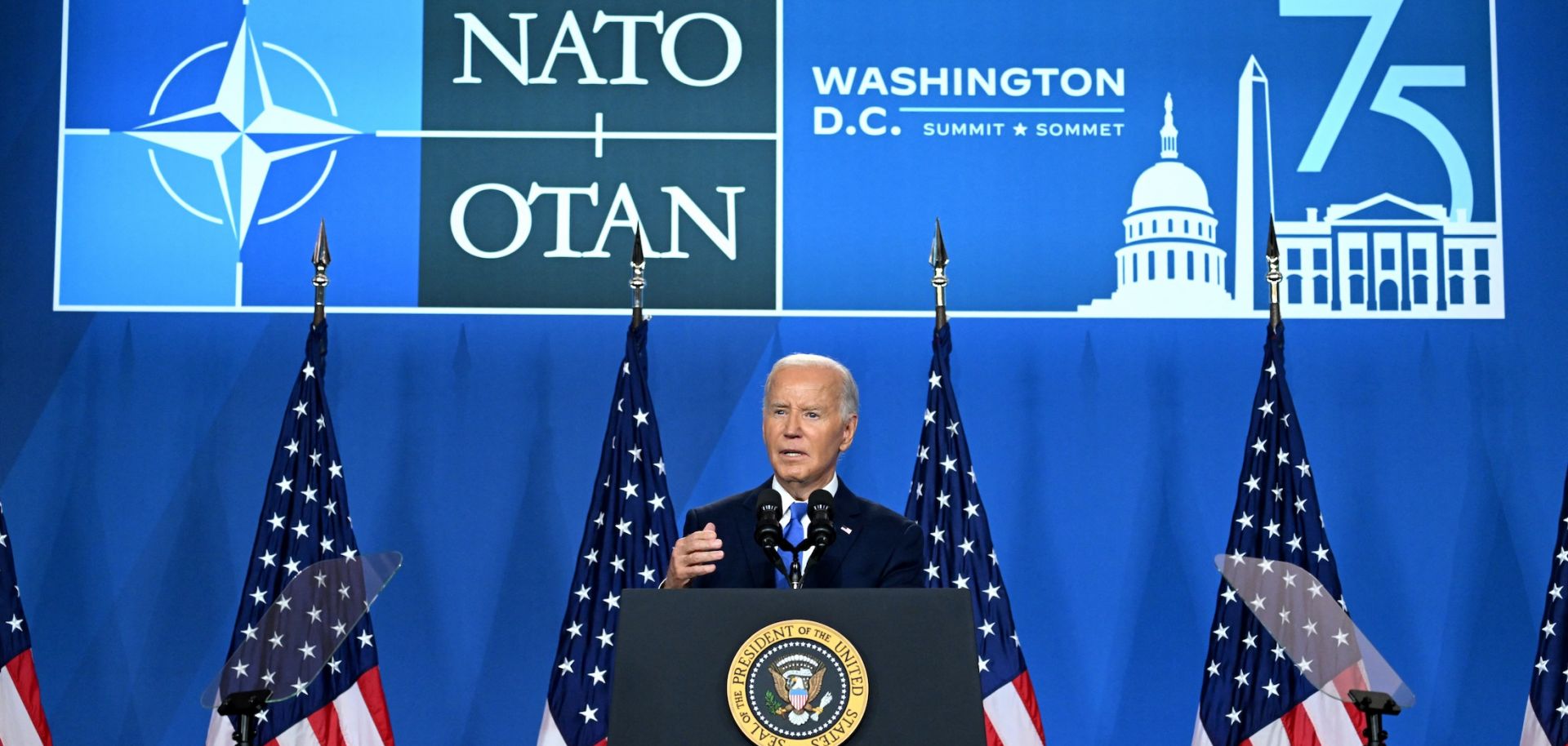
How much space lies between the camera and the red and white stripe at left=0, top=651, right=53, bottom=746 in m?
5.09

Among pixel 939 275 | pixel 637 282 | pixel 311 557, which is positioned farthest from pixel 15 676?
pixel 939 275

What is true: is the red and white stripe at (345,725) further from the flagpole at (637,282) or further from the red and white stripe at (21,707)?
the flagpole at (637,282)

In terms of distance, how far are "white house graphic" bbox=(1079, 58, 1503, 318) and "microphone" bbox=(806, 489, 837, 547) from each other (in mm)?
3632

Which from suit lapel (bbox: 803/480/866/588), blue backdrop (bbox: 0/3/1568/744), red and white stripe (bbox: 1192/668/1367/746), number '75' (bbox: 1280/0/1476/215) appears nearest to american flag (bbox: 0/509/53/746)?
blue backdrop (bbox: 0/3/1568/744)

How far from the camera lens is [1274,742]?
16.8 feet

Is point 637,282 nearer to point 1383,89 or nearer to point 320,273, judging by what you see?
point 320,273

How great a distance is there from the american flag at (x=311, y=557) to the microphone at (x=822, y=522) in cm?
321

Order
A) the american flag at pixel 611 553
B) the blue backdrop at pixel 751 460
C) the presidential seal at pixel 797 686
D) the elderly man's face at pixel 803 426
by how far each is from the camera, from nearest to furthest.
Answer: the presidential seal at pixel 797 686 → the elderly man's face at pixel 803 426 → the american flag at pixel 611 553 → the blue backdrop at pixel 751 460

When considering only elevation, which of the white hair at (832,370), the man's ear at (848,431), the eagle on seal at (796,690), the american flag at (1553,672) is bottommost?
the american flag at (1553,672)

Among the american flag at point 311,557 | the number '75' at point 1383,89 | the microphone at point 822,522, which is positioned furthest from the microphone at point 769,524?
the number '75' at point 1383,89

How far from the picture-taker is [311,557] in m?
5.23

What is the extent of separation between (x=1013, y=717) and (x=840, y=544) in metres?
2.36

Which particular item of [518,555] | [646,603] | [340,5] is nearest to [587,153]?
[340,5]

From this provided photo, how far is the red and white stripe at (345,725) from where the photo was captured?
505cm
